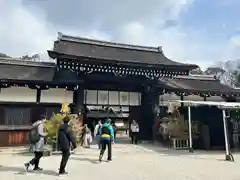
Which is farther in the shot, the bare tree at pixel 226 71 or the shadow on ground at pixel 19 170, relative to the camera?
the bare tree at pixel 226 71

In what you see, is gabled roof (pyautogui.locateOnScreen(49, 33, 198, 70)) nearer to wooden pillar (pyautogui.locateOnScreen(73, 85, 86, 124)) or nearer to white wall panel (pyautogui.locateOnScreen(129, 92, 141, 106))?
white wall panel (pyautogui.locateOnScreen(129, 92, 141, 106))

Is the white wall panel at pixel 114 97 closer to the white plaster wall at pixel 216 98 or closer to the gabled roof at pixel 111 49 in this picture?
the gabled roof at pixel 111 49

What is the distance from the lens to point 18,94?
1362 centimetres

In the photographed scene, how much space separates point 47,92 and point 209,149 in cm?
950

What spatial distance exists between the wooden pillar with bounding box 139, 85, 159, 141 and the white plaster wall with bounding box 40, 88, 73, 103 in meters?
4.65

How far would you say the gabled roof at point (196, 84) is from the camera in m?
16.2

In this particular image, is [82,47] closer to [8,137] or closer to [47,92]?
[47,92]

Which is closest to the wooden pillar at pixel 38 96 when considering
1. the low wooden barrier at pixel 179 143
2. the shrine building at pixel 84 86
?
the shrine building at pixel 84 86

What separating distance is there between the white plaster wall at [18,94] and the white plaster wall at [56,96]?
53 cm

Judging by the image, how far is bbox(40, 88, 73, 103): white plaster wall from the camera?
46.3 ft

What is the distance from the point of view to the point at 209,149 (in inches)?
536

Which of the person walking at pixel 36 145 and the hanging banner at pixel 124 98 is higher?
the hanging banner at pixel 124 98

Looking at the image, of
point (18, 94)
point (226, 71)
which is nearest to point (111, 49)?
point (18, 94)

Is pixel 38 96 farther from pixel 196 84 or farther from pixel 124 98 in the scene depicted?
pixel 196 84
